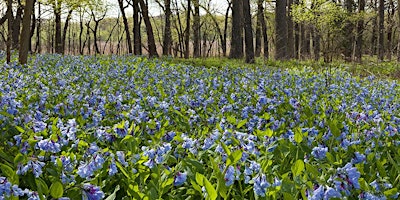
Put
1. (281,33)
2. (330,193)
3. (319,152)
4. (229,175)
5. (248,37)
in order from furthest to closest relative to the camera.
A: (281,33), (248,37), (319,152), (229,175), (330,193)

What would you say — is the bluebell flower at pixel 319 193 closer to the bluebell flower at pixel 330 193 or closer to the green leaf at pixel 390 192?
the bluebell flower at pixel 330 193

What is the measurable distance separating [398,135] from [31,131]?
2.37m

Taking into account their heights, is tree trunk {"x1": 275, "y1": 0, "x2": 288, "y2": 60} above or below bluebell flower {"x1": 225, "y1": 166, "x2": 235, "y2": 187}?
above

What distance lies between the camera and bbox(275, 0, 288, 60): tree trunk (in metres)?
15.5

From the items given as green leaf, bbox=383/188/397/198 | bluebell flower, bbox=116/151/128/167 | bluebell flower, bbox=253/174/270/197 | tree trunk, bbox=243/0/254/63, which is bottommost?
green leaf, bbox=383/188/397/198

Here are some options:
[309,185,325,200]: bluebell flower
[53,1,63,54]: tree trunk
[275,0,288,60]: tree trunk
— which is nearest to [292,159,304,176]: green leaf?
[309,185,325,200]: bluebell flower

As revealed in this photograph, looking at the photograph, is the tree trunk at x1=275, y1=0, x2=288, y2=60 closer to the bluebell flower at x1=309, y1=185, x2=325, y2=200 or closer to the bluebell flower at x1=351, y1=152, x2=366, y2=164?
the bluebell flower at x1=351, y1=152, x2=366, y2=164

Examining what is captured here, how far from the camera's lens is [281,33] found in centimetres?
1552

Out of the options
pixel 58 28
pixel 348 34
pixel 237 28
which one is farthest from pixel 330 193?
pixel 348 34

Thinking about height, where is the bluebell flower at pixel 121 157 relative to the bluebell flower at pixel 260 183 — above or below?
above

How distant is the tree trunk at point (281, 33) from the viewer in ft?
51.0

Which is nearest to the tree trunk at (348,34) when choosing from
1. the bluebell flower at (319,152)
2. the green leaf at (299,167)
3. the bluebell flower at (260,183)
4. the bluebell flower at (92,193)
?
the bluebell flower at (319,152)

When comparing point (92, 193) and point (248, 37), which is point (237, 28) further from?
point (92, 193)

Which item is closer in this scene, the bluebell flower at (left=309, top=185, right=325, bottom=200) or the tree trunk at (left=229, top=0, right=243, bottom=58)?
the bluebell flower at (left=309, top=185, right=325, bottom=200)
